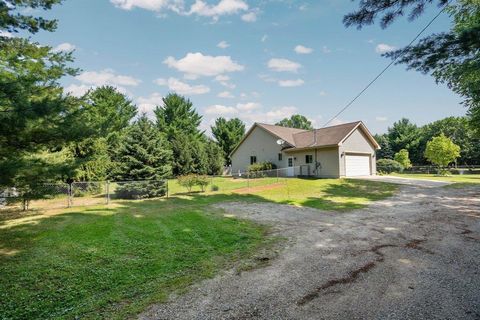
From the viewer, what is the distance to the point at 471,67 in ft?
15.6

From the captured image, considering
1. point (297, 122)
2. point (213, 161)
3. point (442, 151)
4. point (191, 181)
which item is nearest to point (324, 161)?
point (191, 181)

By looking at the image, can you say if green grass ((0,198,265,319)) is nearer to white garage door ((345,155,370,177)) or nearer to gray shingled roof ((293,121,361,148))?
gray shingled roof ((293,121,361,148))

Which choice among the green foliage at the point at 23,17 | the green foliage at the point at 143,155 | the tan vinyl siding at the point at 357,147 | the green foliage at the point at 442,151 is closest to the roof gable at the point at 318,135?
the tan vinyl siding at the point at 357,147

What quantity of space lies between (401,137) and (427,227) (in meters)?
50.3

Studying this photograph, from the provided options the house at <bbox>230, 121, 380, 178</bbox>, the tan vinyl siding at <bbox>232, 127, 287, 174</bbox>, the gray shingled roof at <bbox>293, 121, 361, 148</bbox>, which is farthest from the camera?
the tan vinyl siding at <bbox>232, 127, 287, 174</bbox>

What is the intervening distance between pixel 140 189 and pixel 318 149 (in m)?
15.8

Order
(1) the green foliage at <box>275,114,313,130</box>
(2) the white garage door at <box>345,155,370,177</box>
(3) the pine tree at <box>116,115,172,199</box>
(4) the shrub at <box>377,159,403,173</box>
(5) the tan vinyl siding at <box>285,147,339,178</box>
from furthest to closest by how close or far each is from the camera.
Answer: (1) the green foliage at <box>275,114,313,130</box> < (4) the shrub at <box>377,159,403,173</box> < (2) the white garage door at <box>345,155,370,177</box> < (5) the tan vinyl siding at <box>285,147,339,178</box> < (3) the pine tree at <box>116,115,172,199</box>

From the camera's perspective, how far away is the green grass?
442 cm

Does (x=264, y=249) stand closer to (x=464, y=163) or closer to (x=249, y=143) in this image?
(x=249, y=143)

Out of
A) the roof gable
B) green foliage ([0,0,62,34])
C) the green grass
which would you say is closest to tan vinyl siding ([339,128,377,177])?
the roof gable

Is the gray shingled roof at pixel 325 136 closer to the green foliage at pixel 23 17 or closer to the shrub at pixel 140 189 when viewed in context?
the shrub at pixel 140 189

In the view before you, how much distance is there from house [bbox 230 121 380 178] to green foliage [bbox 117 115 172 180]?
1211 cm

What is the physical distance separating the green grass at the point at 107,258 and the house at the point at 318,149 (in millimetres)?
15713

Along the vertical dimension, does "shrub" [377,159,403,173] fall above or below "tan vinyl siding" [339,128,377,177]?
below
